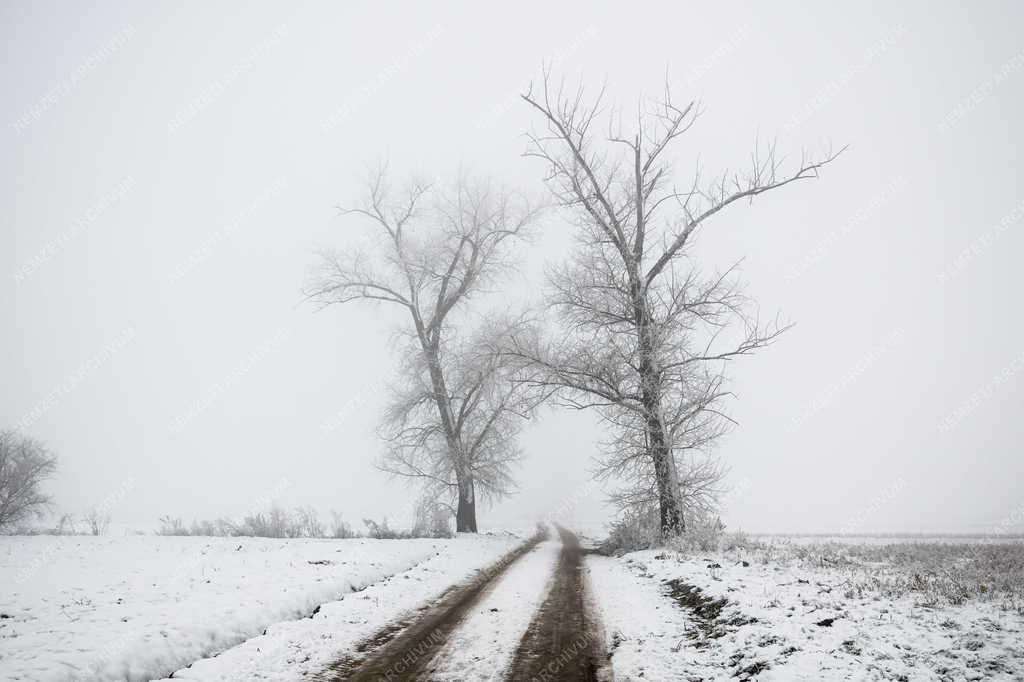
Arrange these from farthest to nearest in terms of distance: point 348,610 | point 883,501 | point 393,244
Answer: point 883,501 < point 393,244 < point 348,610

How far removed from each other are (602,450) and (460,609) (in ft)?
25.9

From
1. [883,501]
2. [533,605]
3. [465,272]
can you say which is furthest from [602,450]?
[883,501]

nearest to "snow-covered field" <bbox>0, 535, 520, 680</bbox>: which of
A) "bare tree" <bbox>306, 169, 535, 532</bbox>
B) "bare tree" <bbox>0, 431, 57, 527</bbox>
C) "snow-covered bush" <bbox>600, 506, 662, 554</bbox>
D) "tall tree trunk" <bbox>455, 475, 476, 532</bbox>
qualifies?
"snow-covered bush" <bbox>600, 506, 662, 554</bbox>

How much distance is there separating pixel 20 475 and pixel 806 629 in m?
35.6

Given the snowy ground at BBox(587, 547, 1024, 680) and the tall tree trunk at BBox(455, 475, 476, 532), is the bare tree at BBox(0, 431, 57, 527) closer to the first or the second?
the tall tree trunk at BBox(455, 475, 476, 532)

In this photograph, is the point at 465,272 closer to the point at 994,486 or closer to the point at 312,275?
the point at 312,275

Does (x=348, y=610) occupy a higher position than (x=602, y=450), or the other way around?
(x=602, y=450)

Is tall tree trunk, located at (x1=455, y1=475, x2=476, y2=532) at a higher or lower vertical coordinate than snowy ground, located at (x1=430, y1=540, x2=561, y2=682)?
higher

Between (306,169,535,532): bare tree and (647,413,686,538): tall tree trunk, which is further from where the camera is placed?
(306,169,535,532): bare tree

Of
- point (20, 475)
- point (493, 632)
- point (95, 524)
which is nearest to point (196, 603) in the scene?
point (493, 632)

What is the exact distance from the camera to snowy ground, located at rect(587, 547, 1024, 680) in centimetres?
447

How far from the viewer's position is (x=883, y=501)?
6153 cm

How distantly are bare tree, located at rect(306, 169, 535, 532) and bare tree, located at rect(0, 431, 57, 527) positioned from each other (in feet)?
66.0

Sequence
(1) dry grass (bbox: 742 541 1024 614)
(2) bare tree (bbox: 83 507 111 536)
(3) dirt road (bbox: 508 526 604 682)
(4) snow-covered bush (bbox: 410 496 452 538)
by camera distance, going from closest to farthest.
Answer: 1. (3) dirt road (bbox: 508 526 604 682)
2. (1) dry grass (bbox: 742 541 1024 614)
3. (2) bare tree (bbox: 83 507 111 536)
4. (4) snow-covered bush (bbox: 410 496 452 538)
